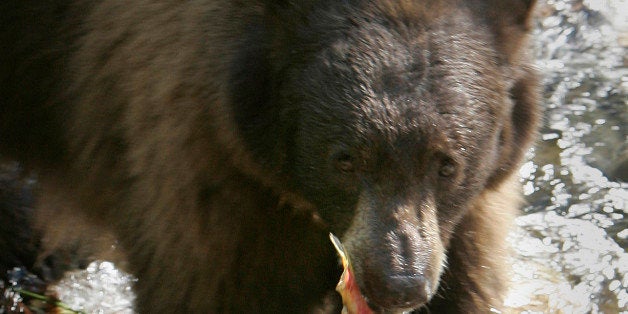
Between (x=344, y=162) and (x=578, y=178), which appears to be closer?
(x=344, y=162)

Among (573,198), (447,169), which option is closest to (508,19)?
(447,169)

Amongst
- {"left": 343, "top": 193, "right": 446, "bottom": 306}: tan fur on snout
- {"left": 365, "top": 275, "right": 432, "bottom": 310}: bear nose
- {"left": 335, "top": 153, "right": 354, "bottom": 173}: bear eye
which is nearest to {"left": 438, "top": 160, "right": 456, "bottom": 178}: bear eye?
{"left": 343, "top": 193, "right": 446, "bottom": 306}: tan fur on snout

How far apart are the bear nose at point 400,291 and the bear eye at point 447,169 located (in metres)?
0.42

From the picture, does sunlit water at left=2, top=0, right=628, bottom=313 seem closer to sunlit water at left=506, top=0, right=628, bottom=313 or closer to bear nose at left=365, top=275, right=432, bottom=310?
sunlit water at left=506, top=0, right=628, bottom=313

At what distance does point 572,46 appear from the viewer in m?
7.82

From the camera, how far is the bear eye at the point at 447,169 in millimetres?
3758

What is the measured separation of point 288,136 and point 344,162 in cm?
27

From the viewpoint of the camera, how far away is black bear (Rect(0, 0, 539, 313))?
3.66 m

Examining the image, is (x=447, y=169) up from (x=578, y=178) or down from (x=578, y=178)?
up

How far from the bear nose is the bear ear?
3.29ft

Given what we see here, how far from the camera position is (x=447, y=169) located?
12.4 ft

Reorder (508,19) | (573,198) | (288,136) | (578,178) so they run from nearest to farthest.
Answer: (288,136) < (508,19) < (573,198) < (578,178)

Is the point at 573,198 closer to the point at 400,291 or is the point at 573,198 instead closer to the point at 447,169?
the point at 447,169

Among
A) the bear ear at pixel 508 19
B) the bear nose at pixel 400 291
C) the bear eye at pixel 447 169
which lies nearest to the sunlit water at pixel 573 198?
the bear ear at pixel 508 19
